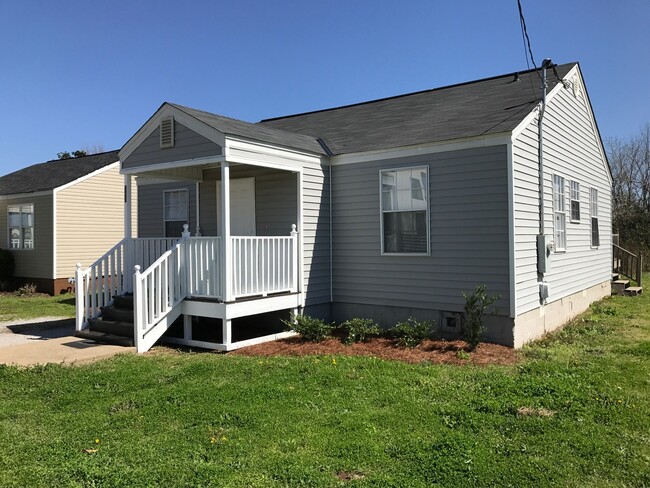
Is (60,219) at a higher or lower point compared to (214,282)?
higher

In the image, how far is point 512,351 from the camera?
7.62m

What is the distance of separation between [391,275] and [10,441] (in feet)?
20.6

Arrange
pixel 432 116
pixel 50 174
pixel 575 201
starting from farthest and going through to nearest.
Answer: pixel 50 174 < pixel 575 201 < pixel 432 116

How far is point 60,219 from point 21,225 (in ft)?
7.03

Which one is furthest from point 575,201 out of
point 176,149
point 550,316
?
point 176,149

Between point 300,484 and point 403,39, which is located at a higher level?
point 403,39

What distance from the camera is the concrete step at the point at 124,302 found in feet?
29.4

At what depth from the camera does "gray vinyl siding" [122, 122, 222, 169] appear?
8.22 metres

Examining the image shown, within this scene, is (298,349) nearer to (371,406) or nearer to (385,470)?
(371,406)

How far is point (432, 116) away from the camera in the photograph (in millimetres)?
9969

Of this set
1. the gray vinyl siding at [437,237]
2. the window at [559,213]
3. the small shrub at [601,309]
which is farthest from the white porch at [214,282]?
the small shrub at [601,309]

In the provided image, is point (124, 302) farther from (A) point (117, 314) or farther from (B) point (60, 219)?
(B) point (60, 219)

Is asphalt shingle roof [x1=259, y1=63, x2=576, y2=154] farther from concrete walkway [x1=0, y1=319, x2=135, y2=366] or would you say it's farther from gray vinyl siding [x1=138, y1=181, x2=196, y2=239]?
concrete walkway [x1=0, y1=319, x2=135, y2=366]

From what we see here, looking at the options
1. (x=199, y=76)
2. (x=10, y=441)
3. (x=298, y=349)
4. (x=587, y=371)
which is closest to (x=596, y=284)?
(x=587, y=371)
